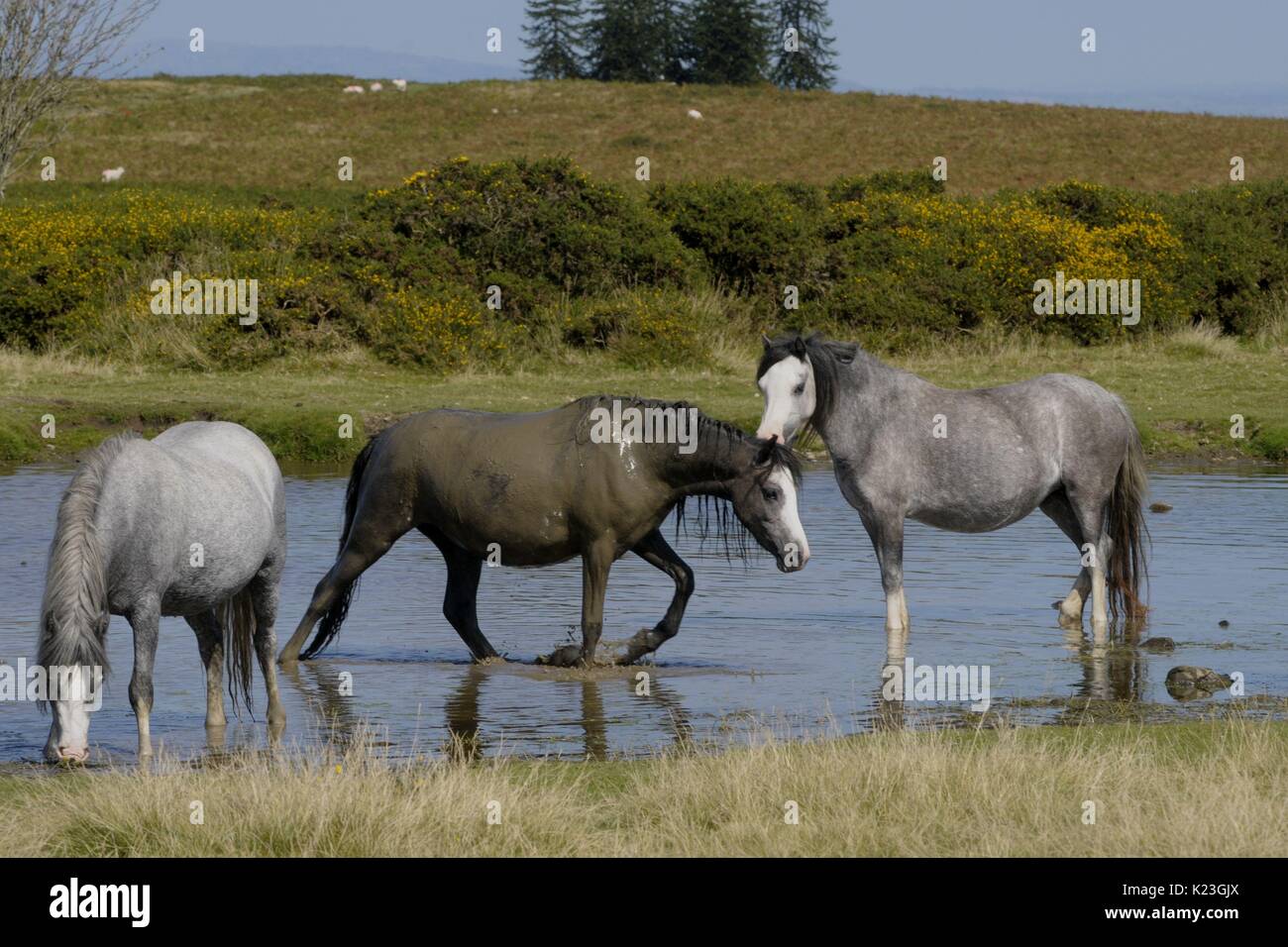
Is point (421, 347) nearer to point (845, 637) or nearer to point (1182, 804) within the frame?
point (845, 637)

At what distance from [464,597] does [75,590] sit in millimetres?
4115

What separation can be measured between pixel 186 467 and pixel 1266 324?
25.6 metres

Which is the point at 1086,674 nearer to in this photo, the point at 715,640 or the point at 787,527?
the point at 787,527

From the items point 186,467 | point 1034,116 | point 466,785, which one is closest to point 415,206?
point 186,467

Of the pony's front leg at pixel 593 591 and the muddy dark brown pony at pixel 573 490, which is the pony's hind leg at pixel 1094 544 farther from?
the pony's front leg at pixel 593 591

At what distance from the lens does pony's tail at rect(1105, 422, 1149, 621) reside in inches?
490

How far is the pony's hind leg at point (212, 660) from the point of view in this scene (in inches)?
367

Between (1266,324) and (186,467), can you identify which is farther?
(1266,324)

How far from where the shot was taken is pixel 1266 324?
30.6m

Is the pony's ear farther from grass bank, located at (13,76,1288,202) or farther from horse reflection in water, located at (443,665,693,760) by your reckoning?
grass bank, located at (13,76,1288,202)

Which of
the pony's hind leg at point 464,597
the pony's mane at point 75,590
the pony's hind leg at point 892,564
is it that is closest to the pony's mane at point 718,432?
the pony's hind leg at point 892,564

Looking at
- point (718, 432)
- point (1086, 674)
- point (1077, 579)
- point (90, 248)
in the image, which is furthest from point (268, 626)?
point (90, 248)

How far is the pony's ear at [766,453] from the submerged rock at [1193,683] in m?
2.68

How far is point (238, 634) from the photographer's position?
371 inches
